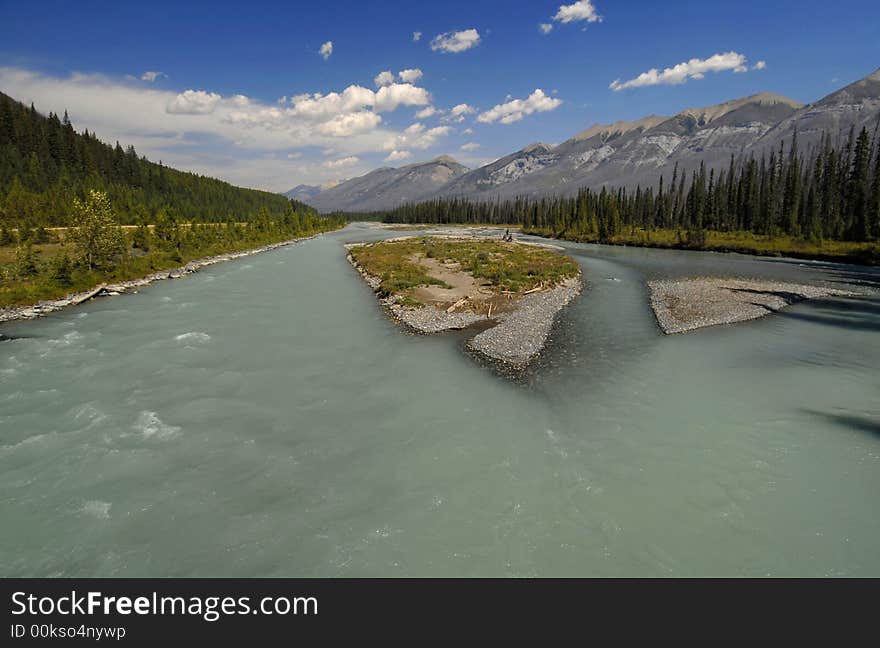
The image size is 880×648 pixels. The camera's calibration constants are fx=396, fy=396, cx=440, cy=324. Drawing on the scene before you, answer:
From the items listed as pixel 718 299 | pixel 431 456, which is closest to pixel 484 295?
pixel 718 299

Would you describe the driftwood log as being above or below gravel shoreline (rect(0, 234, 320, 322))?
below

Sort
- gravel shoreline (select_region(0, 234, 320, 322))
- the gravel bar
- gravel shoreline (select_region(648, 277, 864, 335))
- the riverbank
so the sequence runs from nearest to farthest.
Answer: the gravel bar, gravel shoreline (select_region(0, 234, 320, 322)), gravel shoreline (select_region(648, 277, 864, 335)), the riverbank

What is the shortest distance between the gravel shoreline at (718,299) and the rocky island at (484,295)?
9.27 meters

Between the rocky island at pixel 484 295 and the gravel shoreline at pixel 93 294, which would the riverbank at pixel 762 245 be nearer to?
the rocky island at pixel 484 295

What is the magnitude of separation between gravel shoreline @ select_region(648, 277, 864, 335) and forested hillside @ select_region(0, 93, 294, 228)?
95.2 meters

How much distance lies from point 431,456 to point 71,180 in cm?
15878

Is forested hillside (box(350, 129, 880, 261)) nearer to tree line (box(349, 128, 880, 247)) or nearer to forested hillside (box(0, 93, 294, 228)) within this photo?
tree line (box(349, 128, 880, 247))

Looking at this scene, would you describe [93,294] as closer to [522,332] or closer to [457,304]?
[457,304]

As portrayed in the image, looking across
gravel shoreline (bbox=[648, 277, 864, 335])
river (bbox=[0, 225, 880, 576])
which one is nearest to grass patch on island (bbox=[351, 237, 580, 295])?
gravel shoreline (bbox=[648, 277, 864, 335])

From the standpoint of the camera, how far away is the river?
1072 centimetres

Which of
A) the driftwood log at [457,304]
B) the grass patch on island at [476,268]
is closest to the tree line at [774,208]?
the grass patch on island at [476,268]

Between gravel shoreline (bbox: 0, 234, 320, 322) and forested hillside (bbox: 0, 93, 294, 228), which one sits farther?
forested hillside (bbox: 0, 93, 294, 228)

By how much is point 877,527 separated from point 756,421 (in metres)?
6.20
